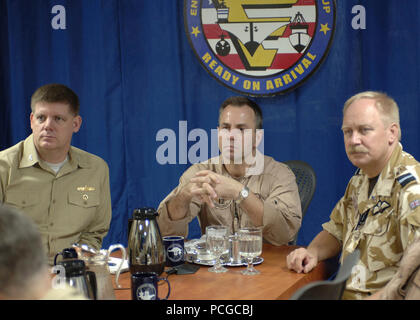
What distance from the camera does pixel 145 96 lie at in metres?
3.98

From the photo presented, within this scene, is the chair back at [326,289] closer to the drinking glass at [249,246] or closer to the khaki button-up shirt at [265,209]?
the drinking glass at [249,246]

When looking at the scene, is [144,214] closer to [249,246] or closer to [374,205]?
[249,246]

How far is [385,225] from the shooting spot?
1976 mm

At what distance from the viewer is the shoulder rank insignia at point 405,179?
194 centimetres

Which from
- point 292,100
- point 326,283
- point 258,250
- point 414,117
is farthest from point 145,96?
point 326,283

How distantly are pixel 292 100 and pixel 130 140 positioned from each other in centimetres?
128

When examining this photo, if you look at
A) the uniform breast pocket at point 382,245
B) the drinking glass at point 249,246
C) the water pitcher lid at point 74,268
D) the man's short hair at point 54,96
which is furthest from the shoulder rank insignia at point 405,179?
the man's short hair at point 54,96

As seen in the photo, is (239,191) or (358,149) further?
(239,191)

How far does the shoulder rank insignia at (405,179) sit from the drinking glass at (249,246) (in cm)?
58

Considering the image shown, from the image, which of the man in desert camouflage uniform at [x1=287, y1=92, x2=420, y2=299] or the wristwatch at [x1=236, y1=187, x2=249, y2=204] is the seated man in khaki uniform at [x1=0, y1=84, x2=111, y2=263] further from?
the man in desert camouflage uniform at [x1=287, y1=92, x2=420, y2=299]

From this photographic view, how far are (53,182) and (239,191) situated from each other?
940 mm

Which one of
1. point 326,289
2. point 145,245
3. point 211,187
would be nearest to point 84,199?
A: point 211,187

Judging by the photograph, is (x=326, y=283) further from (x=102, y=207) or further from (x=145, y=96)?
(x=145, y=96)

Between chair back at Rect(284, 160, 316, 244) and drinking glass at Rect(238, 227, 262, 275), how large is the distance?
110 centimetres
